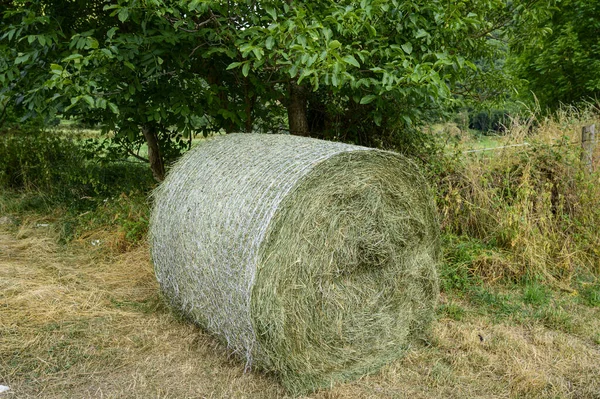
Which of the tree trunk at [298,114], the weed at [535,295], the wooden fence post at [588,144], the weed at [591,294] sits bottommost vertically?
the weed at [591,294]

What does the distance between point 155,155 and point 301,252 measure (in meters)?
4.40

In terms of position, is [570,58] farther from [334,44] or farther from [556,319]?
[334,44]

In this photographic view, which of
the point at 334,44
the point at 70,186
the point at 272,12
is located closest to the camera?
the point at 334,44

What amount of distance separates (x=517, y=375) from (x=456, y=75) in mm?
3054


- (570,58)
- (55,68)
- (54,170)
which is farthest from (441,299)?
(570,58)

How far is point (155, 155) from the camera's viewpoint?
7086 millimetres

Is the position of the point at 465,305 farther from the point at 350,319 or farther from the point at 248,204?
the point at 248,204

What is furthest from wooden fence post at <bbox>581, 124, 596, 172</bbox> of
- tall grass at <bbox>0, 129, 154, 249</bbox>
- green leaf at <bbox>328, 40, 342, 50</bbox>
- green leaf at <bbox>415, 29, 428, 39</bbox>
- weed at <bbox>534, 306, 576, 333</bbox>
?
tall grass at <bbox>0, 129, 154, 249</bbox>

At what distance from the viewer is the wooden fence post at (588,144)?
5820 millimetres

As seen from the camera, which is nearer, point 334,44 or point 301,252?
point 301,252

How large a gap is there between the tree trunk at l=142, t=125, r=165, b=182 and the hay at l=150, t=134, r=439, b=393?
9.96ft

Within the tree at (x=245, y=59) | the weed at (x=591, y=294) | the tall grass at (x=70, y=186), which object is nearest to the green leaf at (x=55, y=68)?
the tree at (x=245, y=59)

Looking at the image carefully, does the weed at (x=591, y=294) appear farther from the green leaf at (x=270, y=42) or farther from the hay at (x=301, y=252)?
the green leaf at (x=270, y=42)

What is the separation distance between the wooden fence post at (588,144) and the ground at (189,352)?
178 centimetres
